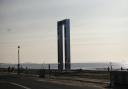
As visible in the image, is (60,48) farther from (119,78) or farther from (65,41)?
(119,78)

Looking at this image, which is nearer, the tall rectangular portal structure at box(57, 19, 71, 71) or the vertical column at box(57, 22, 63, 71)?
the tall rectangular portal structure at box(57, 19, 71, 71)

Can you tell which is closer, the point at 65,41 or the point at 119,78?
the point at 119,78

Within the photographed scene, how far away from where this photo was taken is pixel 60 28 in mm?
87688

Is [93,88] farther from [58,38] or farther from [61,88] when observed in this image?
[58,38]

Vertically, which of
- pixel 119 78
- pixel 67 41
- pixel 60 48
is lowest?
pixel 119 78

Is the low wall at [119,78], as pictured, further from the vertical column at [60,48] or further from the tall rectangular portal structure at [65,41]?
the vertical column at [60,48]

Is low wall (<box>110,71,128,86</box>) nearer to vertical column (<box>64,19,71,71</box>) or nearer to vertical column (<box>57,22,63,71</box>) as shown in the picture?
vertical column (<box>64,19,71,71</box>)

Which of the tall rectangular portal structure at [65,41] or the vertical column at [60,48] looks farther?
the vertical column at [60,48]

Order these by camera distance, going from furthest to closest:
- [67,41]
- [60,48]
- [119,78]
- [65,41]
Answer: [60,48] < [65,41] < [67,41] < [119,78]

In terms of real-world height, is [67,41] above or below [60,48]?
above

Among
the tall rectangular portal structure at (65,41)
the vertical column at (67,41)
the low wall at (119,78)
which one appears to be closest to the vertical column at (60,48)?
the tall rectangular portal structure at (65,41)

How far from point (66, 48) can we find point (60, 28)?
19.7 ft

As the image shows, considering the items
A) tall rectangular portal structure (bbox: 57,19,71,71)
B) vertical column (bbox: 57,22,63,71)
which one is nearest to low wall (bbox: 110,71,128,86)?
tall rectangular portal structure (bbox: 57,19,71,71)

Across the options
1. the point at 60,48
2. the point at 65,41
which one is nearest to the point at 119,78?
the point at 65,41
